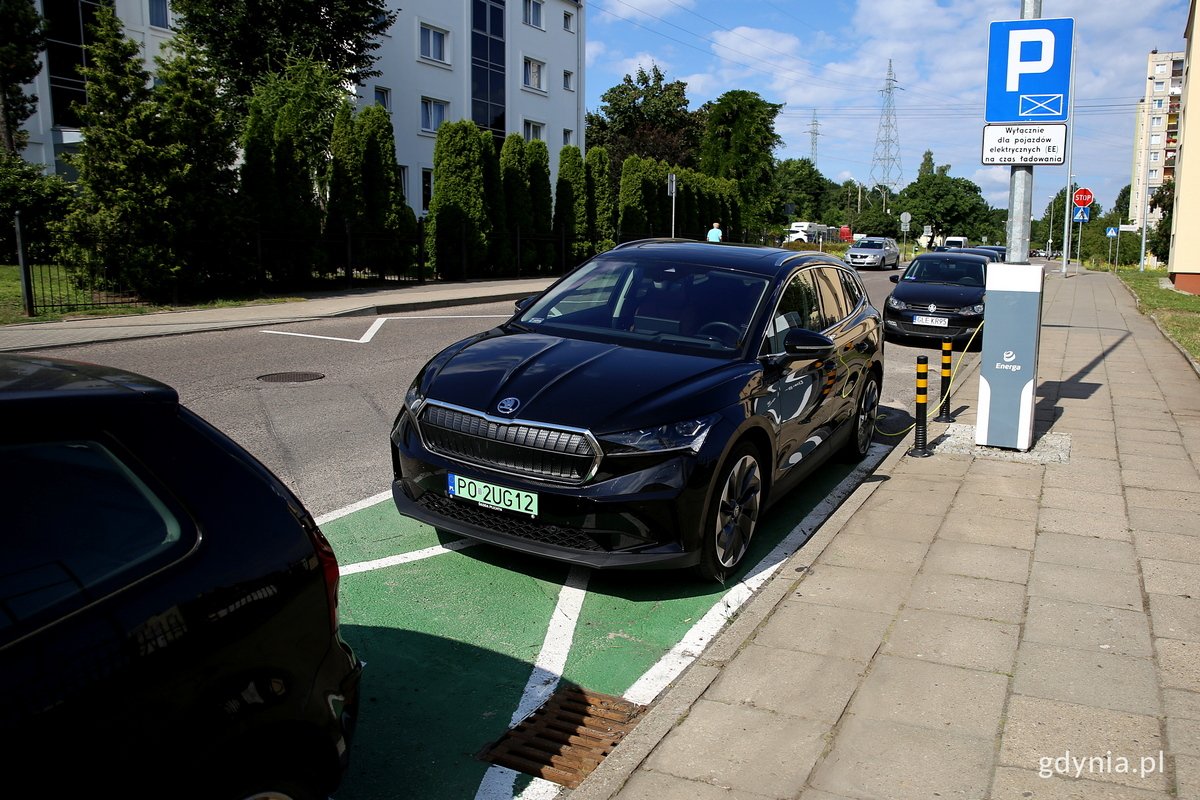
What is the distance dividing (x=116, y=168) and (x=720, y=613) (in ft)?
49.9

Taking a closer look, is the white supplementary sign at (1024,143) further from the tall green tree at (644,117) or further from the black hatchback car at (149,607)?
the tall green tree at (644,117)

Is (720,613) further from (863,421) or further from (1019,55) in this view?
(1019,55)

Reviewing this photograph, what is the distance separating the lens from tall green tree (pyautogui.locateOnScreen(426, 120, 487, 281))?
2671 cm

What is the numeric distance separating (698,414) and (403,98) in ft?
123

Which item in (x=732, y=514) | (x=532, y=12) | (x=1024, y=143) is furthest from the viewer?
(x=532, y=12)

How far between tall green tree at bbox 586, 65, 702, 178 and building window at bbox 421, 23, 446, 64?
96.6 ft

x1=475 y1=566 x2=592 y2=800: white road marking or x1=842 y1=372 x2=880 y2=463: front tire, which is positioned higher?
x1=842 y1=372 x2=880 y2=463: front tire

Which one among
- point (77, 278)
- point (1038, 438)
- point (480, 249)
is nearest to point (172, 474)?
point (1038, 438)

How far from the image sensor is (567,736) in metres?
3.63

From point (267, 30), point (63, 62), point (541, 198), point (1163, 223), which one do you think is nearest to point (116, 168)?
point (541, 198)

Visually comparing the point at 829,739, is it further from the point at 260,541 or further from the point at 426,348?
the point at 426,348

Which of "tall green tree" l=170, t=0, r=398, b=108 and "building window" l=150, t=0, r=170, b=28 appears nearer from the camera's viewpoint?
"tall green tree" l=170, t=0, r=398, b=108

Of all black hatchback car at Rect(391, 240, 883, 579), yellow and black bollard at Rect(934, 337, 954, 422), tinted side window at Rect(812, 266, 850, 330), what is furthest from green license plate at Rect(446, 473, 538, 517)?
yellow and black bollard at Rect(934, 337, 954, 422)

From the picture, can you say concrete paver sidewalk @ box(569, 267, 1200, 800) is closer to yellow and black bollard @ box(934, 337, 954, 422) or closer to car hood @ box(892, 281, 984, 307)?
yellow and black bollard @ box(934, 337, 954, 422)
